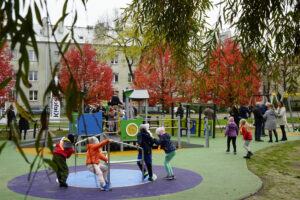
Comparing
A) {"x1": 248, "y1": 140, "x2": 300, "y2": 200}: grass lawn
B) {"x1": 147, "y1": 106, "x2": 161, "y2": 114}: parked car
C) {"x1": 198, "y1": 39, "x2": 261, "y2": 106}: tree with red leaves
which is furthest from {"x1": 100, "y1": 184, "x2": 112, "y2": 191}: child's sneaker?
{"x1": 147, "y1": 106, "x2": 161, "y2": 114}: parked car

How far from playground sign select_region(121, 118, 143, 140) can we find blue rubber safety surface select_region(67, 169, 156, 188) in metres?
3.76

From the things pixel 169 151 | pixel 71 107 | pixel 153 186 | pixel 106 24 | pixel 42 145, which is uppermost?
pixel 106 24

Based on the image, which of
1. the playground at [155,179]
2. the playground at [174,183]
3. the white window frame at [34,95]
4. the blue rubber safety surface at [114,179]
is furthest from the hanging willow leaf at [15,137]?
the white window frame at [34,95]

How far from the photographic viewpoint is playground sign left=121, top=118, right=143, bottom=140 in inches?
567

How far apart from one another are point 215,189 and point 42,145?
6.35m

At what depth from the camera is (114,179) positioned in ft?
30.5

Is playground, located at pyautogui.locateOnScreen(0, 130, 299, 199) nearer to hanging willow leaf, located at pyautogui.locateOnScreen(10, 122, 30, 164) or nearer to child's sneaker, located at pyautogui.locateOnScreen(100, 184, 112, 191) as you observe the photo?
child's sneaker, located at pyautogui.locateOnScreen(100, 184, 112, 191)

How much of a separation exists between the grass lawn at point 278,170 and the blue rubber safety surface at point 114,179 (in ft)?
9.43

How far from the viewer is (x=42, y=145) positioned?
217 centimetres

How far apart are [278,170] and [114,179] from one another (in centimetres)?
478

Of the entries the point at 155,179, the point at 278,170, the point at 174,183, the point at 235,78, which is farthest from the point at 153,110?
the point at 235,78

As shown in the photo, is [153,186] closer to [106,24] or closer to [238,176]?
[238,176]

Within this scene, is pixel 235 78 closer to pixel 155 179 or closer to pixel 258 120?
pixel 155 179

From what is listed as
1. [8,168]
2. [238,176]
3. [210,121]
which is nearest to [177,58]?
[238,176]
